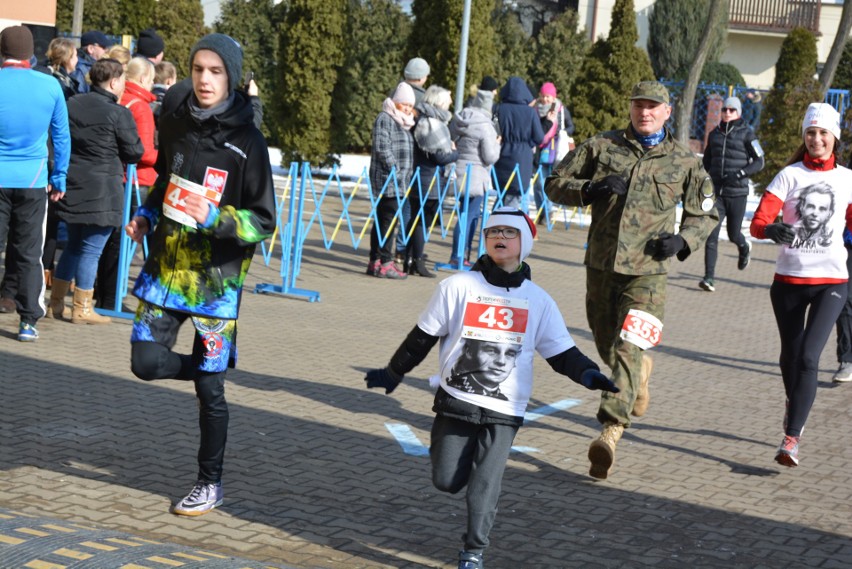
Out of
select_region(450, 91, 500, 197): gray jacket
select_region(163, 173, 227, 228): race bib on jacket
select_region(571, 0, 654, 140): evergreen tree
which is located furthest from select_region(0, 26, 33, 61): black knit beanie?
select_region(571, 0, 654, 140): evergreen tree

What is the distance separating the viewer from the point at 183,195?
17.1 ft

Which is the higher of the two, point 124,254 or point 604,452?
point 124,254

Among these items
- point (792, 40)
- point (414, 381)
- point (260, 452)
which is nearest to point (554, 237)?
point (414, 381)

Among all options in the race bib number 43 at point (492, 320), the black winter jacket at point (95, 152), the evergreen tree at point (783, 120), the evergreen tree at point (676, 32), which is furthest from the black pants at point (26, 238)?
the evergreen tree at point (676, 32)

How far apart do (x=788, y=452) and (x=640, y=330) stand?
120 centimetres

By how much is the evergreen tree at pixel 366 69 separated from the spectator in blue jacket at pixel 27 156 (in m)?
16.4

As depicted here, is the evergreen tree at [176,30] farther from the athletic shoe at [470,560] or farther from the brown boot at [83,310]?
the athletic shoe at [470,560]

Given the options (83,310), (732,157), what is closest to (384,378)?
(83,310)

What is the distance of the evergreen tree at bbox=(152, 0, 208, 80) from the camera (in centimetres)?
2609

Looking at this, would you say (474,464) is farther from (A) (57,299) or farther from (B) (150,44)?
(B) (150,44)

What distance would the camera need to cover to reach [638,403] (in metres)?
7.55

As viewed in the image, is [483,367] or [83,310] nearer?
[483,367]

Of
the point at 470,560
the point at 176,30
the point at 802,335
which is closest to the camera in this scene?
the point at 470,560

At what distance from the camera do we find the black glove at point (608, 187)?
6480 millimetres
